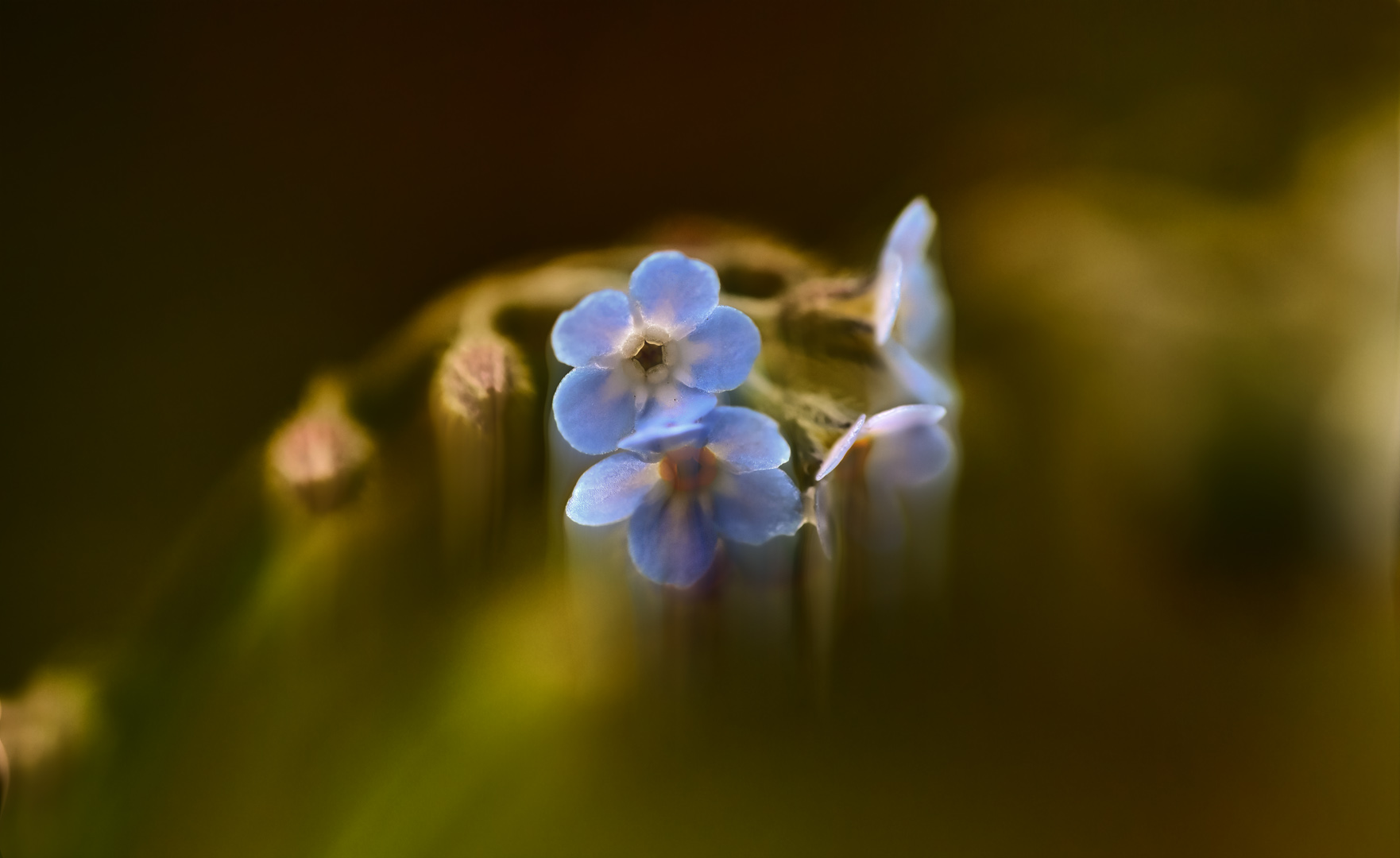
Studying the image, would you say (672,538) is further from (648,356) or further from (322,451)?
(322,451)

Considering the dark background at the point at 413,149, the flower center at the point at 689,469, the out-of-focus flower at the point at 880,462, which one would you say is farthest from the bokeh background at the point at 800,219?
the flower center at the point at 689,469

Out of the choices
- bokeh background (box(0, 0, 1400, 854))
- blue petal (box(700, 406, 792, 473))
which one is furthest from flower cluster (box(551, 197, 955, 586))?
bokeh background (box(0, 0, 1400, 854))

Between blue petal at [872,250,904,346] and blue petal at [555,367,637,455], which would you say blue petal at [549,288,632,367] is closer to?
blue petal at [555,367,637,455]

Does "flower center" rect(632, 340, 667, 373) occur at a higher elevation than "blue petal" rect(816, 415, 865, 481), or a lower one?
higher

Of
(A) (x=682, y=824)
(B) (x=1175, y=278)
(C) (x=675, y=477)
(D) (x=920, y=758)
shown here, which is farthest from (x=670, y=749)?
(B) (x=1175, y=278)

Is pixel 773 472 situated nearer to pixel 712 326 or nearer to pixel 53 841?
pixel 712 326

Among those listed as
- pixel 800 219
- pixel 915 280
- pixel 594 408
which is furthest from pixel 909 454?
pixel 800 219
